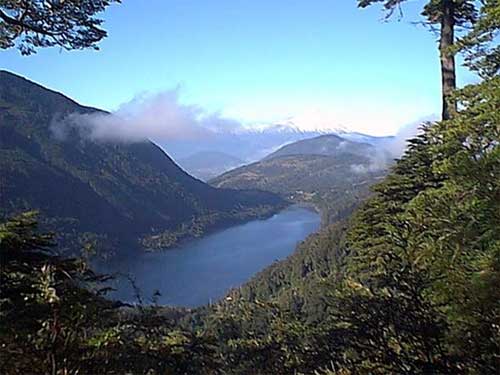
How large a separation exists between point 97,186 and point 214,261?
162 ft

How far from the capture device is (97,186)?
11738 centimetres

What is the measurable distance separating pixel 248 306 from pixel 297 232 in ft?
308

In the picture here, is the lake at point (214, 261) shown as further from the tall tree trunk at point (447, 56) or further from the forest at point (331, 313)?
the forest at point (331, 313)

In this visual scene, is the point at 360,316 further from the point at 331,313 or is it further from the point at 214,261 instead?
the point at 214,261

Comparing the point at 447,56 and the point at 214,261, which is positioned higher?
the point at 447,56

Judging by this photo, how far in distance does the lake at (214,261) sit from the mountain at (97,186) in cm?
836

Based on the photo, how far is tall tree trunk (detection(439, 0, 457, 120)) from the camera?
793 cm

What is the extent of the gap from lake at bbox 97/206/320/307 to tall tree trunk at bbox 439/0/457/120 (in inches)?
1484

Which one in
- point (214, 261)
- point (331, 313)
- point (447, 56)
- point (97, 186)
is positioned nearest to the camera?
point (331, 313)

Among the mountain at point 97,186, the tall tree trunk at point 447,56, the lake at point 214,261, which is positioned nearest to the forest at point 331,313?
the tall tree trunk at point 447,56

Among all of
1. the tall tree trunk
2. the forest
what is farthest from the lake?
the forest

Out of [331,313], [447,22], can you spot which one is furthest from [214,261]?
[331,313]

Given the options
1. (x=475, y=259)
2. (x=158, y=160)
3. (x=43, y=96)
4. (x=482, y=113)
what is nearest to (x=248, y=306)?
(x=482, y=113)

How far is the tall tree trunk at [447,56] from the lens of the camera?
26.0 ft
